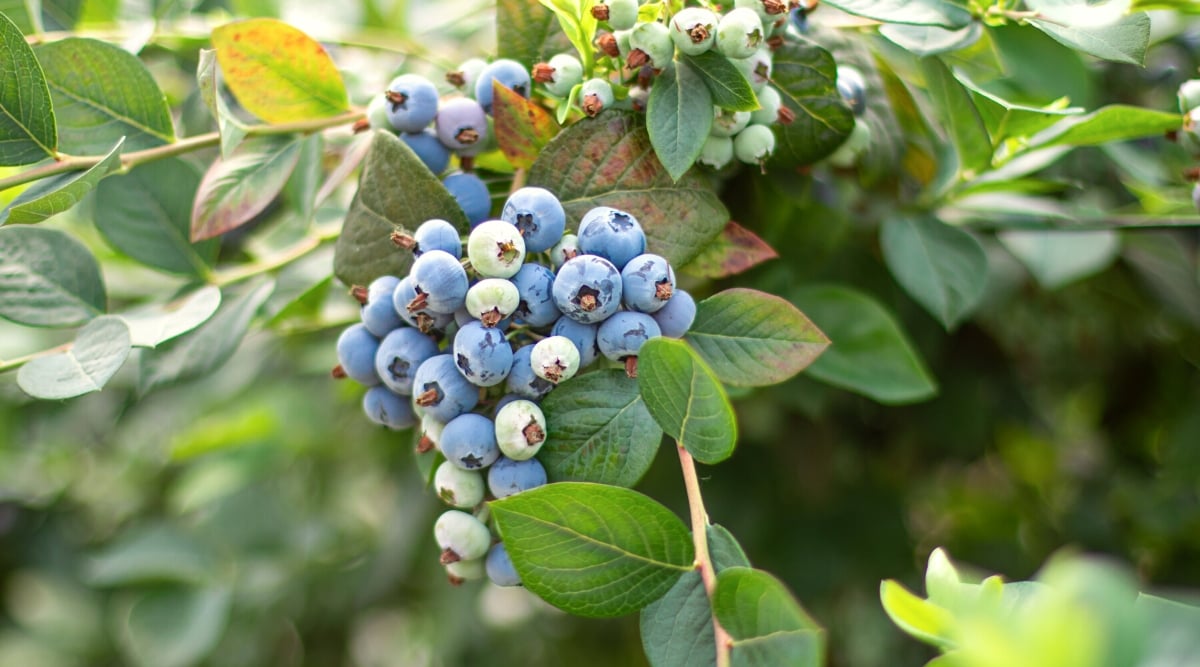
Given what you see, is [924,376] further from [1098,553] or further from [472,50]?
[1098,553]

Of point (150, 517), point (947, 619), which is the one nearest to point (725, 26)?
point (947, 619)

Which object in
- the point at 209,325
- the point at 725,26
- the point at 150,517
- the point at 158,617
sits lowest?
the point at 150,517

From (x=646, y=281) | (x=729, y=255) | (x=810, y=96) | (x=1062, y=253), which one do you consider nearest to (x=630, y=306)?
(x=646, y=281)

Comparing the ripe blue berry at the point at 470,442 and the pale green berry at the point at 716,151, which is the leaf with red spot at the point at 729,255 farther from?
the ripe blue berry at the point at 470,442

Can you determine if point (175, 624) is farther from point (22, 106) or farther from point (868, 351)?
point (868, 351)

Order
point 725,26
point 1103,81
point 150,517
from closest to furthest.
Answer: point 725,26
point 1103,81
point 150,517

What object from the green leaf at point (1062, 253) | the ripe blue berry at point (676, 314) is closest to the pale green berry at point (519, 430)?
the ripe blue berry at point (676, 314)
